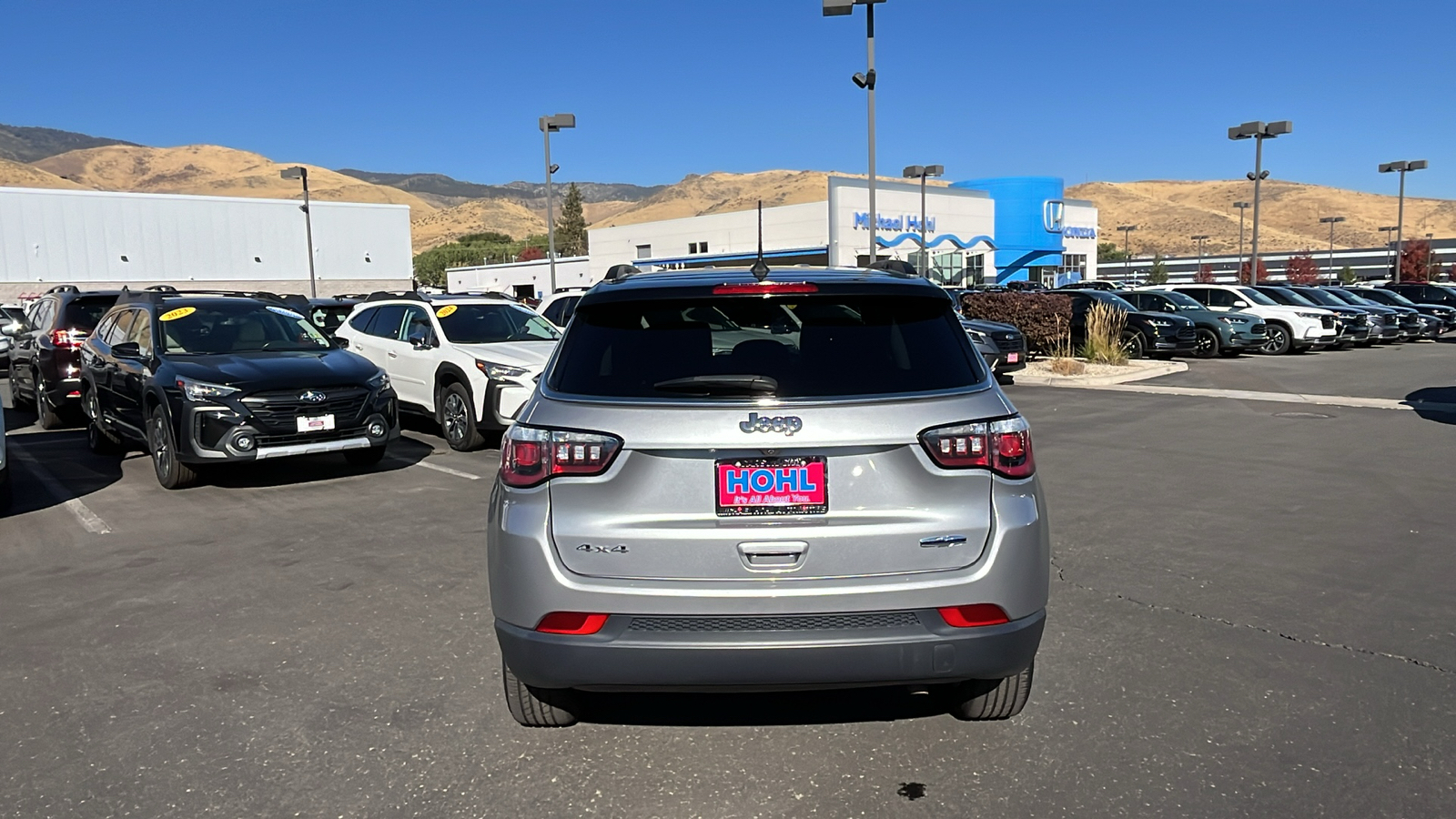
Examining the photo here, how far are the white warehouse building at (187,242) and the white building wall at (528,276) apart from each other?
1106cm

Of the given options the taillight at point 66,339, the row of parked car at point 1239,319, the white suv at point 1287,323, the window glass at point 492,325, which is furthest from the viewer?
the white suv at point 1287,323

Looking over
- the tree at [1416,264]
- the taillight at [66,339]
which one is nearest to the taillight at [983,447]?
the taillight at [66,339]

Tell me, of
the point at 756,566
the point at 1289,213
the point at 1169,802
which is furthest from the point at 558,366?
the point at 1289,213

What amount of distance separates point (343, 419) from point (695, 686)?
260 inches

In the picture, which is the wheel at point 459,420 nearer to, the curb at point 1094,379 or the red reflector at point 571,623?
the red reflector at point 571,623

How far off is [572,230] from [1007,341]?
109744 mm

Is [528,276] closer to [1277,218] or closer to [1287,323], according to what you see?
[1287,323]

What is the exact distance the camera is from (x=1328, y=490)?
27.2 ft

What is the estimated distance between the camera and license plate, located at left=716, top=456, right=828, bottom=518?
10.5 feet

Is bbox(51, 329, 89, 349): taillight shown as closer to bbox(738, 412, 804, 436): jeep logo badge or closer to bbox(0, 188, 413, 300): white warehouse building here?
bbox(738, 412, 804, 436): jeep logo badge

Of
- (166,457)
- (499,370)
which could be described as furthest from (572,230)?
(166,457)

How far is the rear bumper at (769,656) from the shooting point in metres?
3.17

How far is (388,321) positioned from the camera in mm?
12430

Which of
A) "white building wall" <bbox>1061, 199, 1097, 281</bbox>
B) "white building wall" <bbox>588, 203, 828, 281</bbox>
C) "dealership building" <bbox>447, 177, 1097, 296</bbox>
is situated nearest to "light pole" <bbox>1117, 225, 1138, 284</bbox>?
"white building wall" <bbox>1061, 199, 1097, 281</bbox>
